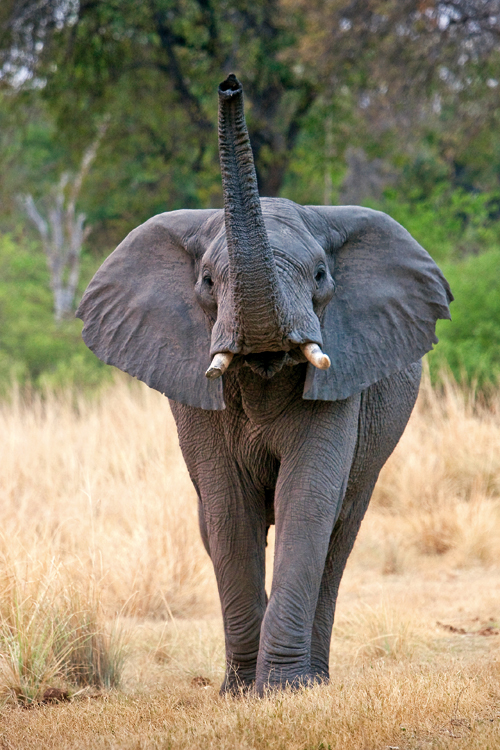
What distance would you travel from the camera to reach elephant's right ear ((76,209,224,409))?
4488 mm

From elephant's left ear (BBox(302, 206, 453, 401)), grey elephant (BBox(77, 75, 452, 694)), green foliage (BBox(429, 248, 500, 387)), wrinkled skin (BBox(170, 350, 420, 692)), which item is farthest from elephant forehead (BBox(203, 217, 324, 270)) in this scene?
green foliage (BBox(429, 248, 500, 387))

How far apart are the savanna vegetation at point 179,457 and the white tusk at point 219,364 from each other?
126 cm

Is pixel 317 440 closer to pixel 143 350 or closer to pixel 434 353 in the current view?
pixel 143 350

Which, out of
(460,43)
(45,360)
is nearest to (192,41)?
(460,43)

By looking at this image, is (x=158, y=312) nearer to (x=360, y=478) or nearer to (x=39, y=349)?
(x=360, y=478)

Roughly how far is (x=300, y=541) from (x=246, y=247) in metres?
1.34

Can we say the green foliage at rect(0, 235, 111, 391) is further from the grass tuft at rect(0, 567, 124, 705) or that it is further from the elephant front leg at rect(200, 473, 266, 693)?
the elephant front leg at rect(200, 473, 266, 693)

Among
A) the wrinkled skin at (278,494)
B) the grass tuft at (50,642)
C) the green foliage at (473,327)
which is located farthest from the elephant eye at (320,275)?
the green foliage at (473,327)

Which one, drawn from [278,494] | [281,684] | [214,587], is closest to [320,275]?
[278,494]

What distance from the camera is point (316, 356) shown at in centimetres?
380

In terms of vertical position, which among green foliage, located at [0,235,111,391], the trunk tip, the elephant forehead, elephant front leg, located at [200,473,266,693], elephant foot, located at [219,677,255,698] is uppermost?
the trunk tip

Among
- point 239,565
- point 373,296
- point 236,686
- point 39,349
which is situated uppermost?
point 373,296

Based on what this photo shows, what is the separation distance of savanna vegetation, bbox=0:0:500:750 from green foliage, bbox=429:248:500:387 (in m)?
0.04

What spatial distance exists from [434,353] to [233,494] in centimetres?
952
